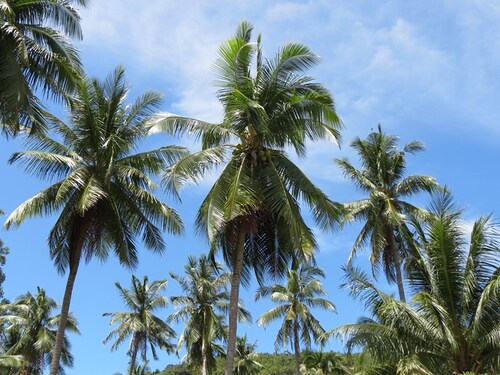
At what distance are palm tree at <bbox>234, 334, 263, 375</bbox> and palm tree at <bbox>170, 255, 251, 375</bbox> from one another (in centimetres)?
1174

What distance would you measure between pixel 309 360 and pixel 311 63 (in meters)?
30.1

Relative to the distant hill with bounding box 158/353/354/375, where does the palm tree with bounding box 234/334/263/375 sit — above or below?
below

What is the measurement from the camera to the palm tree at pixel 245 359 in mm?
45500

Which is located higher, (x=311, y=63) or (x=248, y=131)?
(x=311, y=63)

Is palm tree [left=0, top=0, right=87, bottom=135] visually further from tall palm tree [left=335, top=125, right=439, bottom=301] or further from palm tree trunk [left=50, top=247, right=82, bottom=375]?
tall palm tree [left=335, top=125, right=439, bottom=301]

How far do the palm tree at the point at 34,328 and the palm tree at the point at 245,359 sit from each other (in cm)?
1512

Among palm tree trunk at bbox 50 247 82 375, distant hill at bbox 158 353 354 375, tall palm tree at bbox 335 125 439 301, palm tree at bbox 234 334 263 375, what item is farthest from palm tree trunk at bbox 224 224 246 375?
distant hill at bbox 158 353 354 375

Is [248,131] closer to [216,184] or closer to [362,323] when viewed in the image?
[216,184]

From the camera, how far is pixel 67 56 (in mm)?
14219

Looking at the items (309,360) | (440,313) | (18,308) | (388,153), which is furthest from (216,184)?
(309,360)

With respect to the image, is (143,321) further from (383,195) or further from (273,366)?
(273,366)

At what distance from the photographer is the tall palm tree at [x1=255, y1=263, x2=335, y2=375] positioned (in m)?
34.9

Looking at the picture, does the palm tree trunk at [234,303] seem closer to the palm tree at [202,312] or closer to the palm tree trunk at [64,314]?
the palm tree trunk at [64,314]

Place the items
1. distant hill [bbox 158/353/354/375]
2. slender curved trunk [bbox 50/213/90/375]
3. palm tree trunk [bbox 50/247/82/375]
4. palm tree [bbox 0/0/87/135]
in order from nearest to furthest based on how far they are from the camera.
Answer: palm tree [bbox 0/0/87/135] < palm tree trunk [bbox 50/247/82/375] < slender curved trunk [bbox 50/213/90/375] < distant hill [bbox 158/353/354/375]
